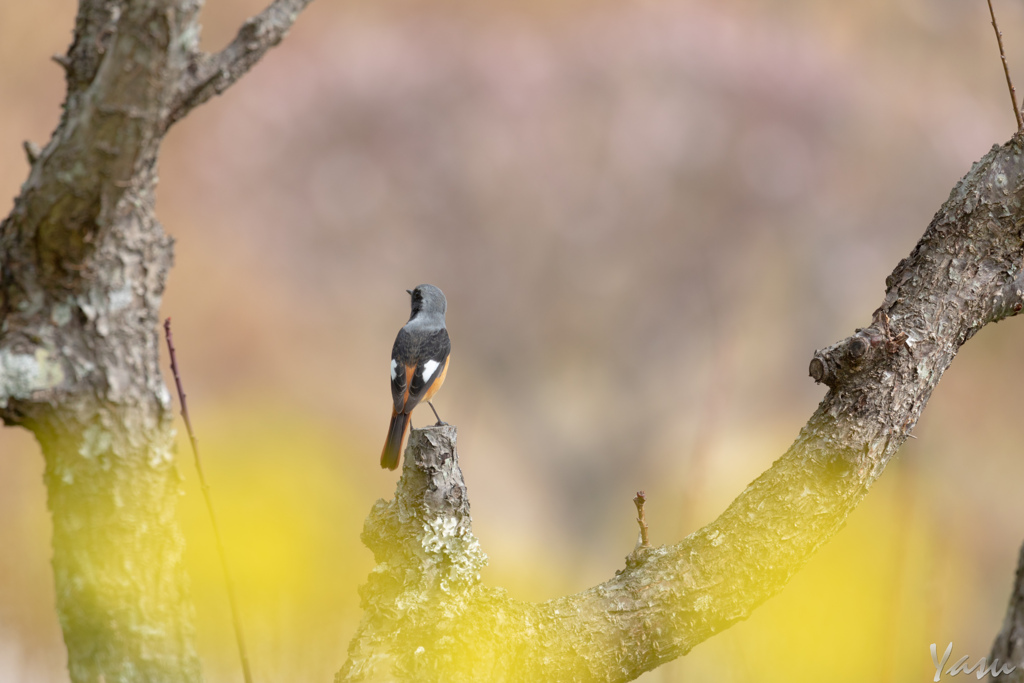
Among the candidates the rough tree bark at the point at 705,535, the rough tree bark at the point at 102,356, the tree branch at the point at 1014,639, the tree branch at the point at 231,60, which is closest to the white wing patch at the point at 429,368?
the rough tree bark at the point at 705,535

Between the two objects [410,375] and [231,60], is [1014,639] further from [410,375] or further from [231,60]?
[410,375]

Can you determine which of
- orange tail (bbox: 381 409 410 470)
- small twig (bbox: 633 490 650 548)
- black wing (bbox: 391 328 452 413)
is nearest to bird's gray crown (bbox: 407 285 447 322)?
black wing (bbox: 391 328 452 413)

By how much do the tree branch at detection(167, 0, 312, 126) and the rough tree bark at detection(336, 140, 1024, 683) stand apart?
1.09 metres

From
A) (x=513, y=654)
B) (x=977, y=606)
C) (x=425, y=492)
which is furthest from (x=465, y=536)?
(x=977, y=606)

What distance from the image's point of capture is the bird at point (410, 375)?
3551 mm

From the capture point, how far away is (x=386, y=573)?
2.21m

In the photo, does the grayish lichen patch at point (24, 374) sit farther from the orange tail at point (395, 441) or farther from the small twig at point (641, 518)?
the orange tail at point (395, 441)

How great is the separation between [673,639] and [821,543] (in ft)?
1.77

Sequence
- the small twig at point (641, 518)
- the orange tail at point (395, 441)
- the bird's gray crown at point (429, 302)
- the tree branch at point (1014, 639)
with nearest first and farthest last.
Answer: the tree branch at point (1014, 639), the small twig at point (641, 518), the orange tail at point (395, 441), the bird's gray crown at point (429, 302)

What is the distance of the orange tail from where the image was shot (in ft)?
11.5

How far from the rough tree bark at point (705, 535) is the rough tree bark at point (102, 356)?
0.64 metres

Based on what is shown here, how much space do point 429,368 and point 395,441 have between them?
0.38 m

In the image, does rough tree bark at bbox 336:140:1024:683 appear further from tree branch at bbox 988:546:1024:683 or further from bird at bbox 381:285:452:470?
bird at bbox 381:285:452:470

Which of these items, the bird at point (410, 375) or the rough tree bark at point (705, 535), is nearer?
the rough tree bark at point (705, 535)
